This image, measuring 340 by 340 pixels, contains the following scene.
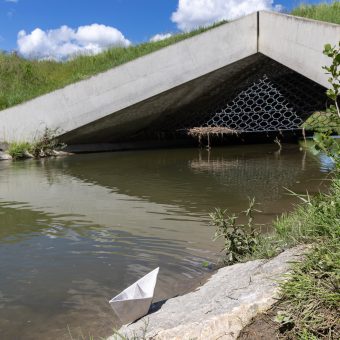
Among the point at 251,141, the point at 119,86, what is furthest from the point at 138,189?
the point at 251,141

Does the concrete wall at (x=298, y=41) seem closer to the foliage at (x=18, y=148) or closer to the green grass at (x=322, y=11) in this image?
the green grass at (x=322, y=11)

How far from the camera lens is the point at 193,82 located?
29.8ft

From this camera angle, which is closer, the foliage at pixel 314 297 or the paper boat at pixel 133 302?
the foliage at pixel 314 297

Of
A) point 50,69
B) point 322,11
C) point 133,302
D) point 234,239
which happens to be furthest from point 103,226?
point 50,69

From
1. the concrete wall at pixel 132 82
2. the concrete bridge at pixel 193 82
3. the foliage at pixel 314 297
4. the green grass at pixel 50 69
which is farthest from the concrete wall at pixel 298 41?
the foliage at pixel 314 297

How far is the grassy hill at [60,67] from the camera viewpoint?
8.88m

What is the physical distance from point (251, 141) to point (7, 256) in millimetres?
10393

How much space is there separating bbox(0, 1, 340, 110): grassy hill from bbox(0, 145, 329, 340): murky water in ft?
6.48

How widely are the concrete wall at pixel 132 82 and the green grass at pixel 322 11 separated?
0.99 metres

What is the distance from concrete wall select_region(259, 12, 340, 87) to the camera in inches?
287

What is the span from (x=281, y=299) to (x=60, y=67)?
10342mm

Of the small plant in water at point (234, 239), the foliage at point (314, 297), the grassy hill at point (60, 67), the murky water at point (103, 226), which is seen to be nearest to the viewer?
the foliage at point (314, 297)

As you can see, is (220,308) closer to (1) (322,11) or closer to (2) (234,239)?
(2) (234,239)

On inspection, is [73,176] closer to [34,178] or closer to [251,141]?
[34,178]
